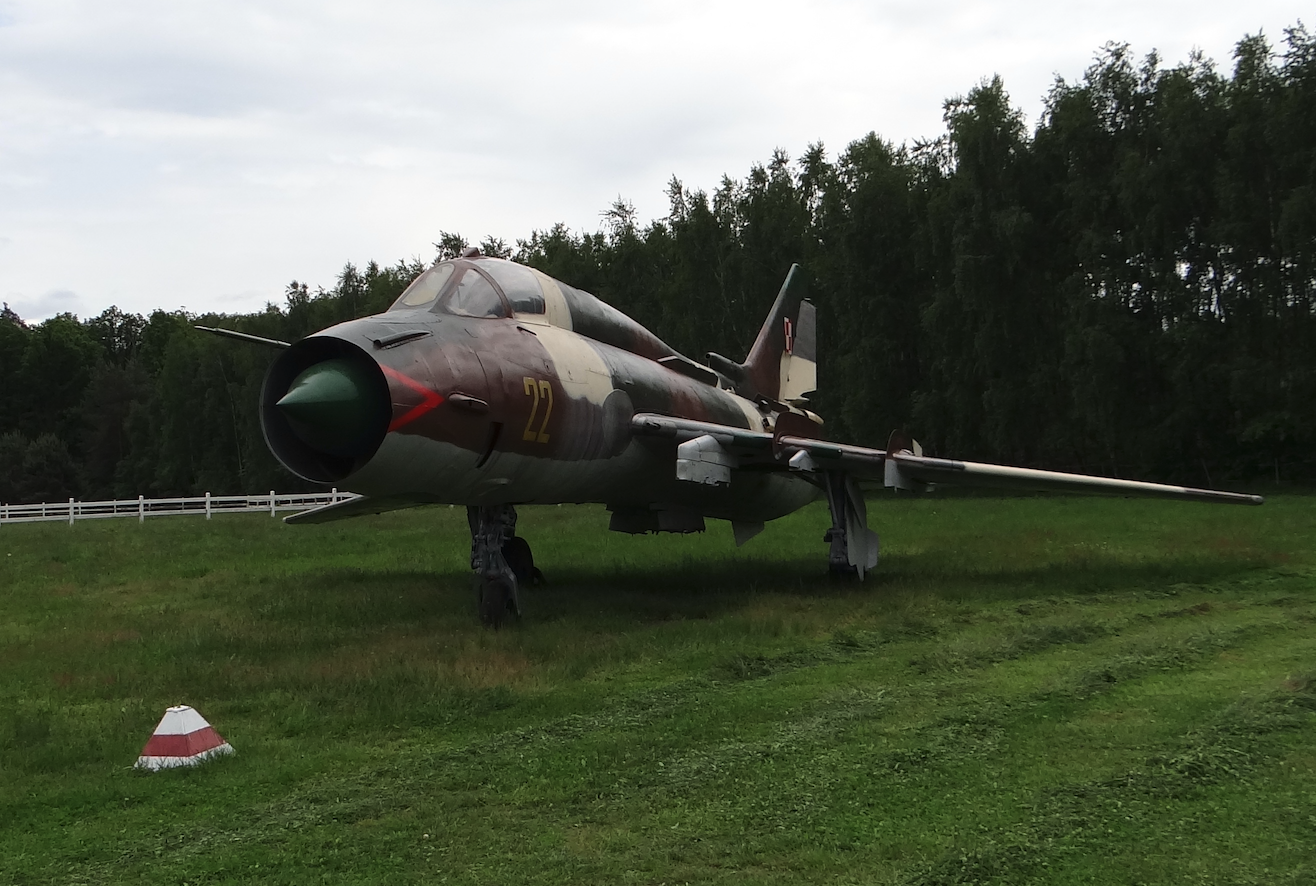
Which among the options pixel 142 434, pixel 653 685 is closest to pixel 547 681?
pixel 653 685

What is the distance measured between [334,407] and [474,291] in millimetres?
2709

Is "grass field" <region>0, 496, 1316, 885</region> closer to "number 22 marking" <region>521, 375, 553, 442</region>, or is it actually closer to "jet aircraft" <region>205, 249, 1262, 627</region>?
"jet aircraft" <region>205, 249, 1262, 627</region>

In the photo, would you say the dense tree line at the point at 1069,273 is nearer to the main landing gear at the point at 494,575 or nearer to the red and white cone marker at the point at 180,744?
the main landing gear at the point at 494,575

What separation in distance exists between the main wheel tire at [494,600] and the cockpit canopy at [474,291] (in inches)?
101

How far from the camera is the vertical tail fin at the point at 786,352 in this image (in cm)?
1680

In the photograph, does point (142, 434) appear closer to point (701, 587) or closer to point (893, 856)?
point (701, 587)

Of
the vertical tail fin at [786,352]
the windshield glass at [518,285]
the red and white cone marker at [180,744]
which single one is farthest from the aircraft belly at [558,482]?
the red and white cone marker at [180,744]

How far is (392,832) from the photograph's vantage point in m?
4.54

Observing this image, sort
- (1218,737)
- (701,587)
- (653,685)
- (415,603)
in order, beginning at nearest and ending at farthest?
(1218,737) → (653,685) → (415,603) → (701,587)

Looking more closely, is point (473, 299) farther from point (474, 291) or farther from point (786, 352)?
point (786, 352)

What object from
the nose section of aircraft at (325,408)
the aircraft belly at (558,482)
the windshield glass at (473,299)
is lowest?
the aircraft belly at (558,482)

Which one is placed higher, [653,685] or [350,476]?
[350,476]

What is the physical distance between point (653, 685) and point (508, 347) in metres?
3.50

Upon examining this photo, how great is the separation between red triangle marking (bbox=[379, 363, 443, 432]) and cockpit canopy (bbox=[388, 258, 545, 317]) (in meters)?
1.60
